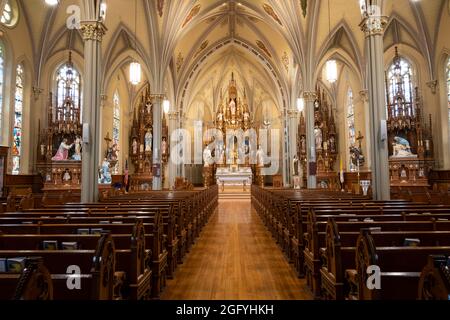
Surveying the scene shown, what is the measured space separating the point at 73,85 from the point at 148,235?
19.8 metres

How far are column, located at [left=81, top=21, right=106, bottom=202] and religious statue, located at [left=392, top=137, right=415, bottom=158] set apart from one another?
16.8 m

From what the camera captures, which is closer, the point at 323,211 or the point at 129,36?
the point at 323,211

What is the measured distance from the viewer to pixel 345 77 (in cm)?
2642

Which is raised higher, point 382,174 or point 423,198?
point 382,174

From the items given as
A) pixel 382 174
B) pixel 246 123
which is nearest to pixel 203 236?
pixel 382 174

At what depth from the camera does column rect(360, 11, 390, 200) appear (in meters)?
10.9

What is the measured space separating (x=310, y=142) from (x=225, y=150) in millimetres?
14933

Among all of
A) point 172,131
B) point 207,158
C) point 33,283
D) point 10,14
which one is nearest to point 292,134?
point 207,158

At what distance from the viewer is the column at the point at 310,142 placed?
19484mm

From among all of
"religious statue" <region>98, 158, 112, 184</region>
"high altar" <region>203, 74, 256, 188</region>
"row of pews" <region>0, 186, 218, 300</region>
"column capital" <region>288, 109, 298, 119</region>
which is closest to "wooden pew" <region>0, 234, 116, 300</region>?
"row of pews" <region>0, 186, 218, 300</region>

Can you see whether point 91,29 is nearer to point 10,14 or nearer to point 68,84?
point 10,14
